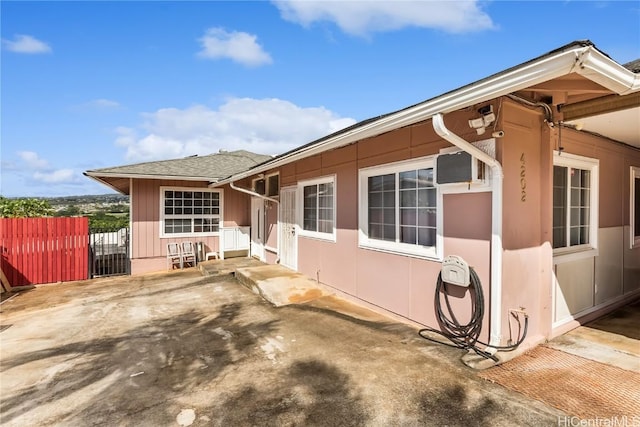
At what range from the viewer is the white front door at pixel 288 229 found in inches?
296

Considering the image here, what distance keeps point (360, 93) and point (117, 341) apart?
10.9 m

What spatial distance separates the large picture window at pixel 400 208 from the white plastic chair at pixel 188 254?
22.8 feet

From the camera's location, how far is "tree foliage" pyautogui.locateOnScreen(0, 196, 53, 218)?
556 inches

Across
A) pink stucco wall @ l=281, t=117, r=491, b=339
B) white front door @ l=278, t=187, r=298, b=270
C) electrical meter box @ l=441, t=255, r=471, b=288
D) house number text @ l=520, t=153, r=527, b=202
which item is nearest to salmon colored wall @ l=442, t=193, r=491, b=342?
pink stucco wall @ l=281, t=117, r=491, b=339

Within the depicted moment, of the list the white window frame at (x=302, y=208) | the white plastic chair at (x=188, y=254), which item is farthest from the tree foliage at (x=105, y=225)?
the white window frame at (x=302, y=208)

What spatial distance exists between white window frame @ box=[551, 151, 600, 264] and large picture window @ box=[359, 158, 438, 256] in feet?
5.18

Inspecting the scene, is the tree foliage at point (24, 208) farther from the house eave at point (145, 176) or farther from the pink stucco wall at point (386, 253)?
the pink stucco wall at point (386, 253)

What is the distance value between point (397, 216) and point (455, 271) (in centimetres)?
128

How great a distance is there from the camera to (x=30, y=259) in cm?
796

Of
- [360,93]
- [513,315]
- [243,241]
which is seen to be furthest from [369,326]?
[360,93]

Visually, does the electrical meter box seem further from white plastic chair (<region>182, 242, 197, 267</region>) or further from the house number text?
white plastic chair (<region>182, 242, 197, 267</region>)

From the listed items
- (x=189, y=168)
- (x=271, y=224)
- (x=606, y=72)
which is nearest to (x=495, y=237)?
(x=606, y=72)

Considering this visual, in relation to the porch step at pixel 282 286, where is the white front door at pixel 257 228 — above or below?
above

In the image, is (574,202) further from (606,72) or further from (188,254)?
(188,254)
